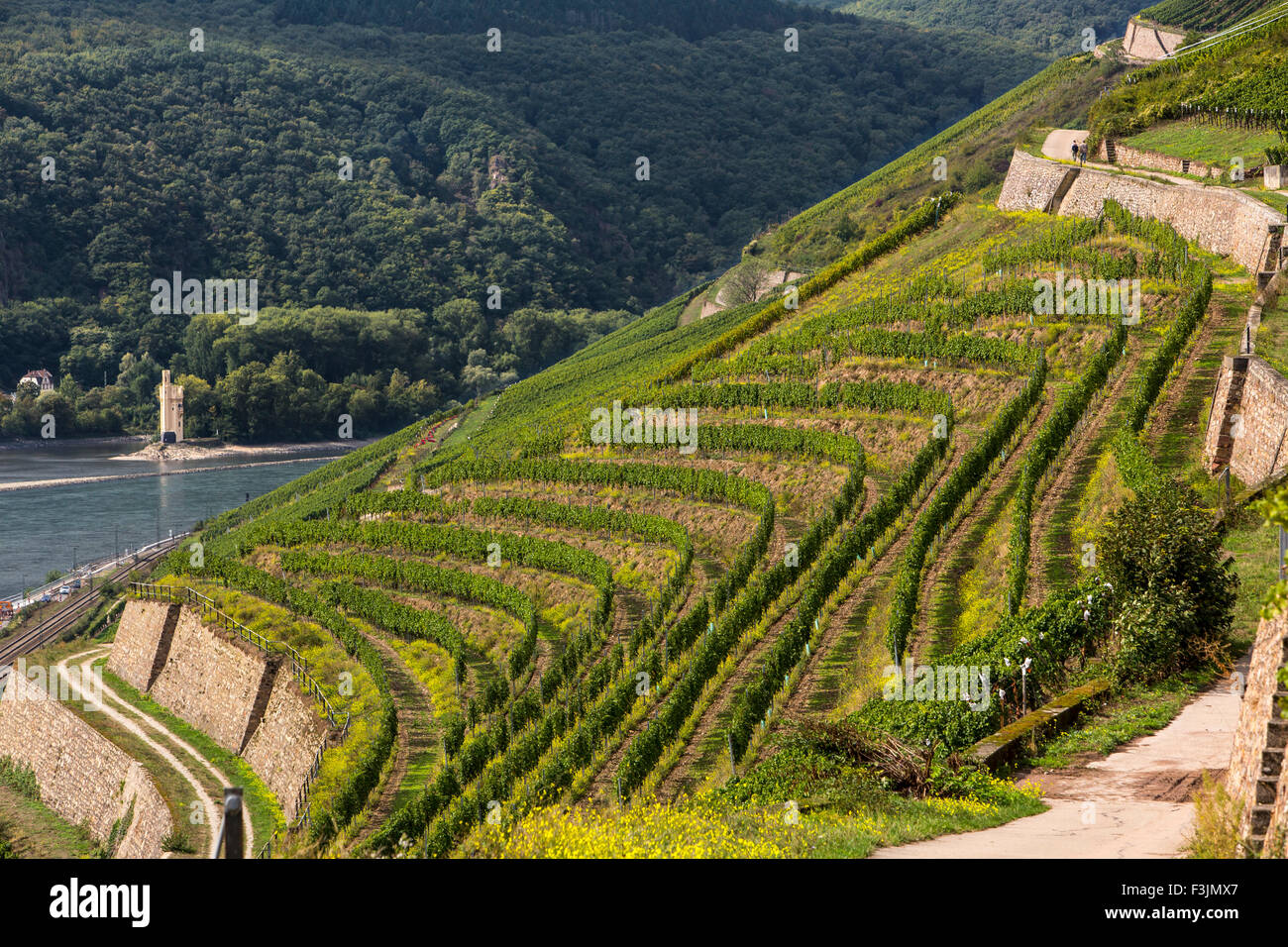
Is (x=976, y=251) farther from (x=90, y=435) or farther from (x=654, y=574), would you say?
(x=90, y=435)

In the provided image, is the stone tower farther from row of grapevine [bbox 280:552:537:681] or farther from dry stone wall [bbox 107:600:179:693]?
row of grapevine [bbox 280:552:537:681]

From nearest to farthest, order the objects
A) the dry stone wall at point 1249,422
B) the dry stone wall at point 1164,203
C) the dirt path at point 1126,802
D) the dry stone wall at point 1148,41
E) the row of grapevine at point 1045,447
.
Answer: the dirt path at point 1126,802
the dry stone wall at point 1249,422
the row of grapevine at point 1045,447
the dry stone wall at point 1164,203
the dry stone wall at point 1148,41

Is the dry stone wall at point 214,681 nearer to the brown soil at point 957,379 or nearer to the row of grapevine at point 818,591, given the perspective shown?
the row of grapevine at point 818,591

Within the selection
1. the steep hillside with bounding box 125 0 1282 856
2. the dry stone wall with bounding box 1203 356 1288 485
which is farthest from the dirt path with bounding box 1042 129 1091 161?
the dry stone wall with bounding box 1203 356 1288 485

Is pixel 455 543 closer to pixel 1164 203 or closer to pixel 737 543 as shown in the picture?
pixel 737 543

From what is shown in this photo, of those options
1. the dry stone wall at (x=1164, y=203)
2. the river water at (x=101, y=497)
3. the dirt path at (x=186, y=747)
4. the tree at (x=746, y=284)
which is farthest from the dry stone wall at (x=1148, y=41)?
the dirt path at (x=186, y=747)

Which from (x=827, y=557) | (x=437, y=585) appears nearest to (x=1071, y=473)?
(x=827, y=557)

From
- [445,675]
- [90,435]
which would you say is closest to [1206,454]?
[445,675]
